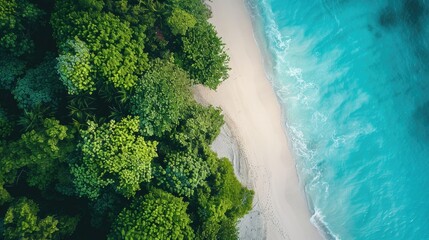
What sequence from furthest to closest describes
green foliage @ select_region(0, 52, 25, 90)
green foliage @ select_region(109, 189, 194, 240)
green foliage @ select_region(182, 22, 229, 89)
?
1. green foliage @ select_region(182, 22, 229, 89)
2. green foliage @ select_region(0, 52, 25, 90)
3. green foliage @ select_region(109, 189, 194, 240)

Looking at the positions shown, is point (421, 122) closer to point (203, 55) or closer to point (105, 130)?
point (203, 55)

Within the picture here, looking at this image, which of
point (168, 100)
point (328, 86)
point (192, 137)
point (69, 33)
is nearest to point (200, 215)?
point (192, 137)

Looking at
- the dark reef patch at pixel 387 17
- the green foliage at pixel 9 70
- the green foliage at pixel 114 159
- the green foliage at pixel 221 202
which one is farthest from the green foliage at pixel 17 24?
the dark reef patch at pixel 387 17

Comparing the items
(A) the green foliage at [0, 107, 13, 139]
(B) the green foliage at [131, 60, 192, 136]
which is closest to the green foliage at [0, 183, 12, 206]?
(A) the green foliage at [0, 107, 13, 139]

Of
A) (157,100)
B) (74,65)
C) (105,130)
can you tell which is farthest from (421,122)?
(74,65)

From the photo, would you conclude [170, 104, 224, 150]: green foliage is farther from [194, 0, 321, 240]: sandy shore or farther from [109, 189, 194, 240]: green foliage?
[194, 0, 321, 240]: sandy shore

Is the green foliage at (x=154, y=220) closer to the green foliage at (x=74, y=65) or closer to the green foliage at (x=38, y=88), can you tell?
the green foliage at (x=74, y=65)
